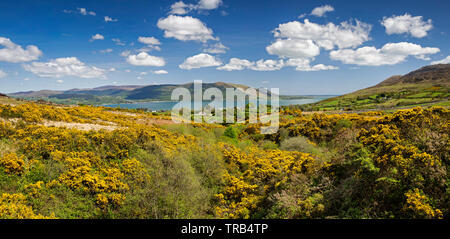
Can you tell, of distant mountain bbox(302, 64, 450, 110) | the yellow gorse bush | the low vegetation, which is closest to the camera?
the low vegetation

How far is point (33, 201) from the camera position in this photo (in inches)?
328

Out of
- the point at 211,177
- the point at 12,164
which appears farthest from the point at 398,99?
the point at 12,164

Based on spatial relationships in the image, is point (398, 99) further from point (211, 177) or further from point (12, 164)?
point (12, 164)

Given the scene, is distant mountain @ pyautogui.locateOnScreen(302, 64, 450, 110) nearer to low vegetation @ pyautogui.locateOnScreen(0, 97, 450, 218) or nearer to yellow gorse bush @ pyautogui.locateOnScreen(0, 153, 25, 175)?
low vegetation @ pyautogui.locateOnScreen(0, 97, 450, 218)

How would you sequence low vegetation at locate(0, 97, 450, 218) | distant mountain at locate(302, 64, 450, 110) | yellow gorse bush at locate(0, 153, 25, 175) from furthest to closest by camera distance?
distant mountain at locate(302, 64, 450, 110)
yellow gorse bush at locate(0, 153, 25, 175)
low vegetation at locate(0, 97, 450, 218)

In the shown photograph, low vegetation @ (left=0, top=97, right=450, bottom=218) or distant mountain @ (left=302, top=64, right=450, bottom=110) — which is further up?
distant mountain @ (left=302, top=64, right=450, bottom=110)

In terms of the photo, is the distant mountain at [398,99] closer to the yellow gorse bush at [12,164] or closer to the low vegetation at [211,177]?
the low vegetation at [211,177]

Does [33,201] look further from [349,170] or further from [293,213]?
[349,170]

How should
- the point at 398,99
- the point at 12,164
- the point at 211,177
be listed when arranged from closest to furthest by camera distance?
the point at 12,164, the point at 211,177, the point at 398,99

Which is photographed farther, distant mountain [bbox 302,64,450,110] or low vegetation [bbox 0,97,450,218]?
distant mountain [bbox 302,64,450,110]

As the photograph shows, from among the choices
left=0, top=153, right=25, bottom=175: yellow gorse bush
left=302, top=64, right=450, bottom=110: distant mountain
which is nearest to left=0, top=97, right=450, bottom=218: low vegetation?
left=0, top=153, right=25, bottom=175: yellow gorse bush
